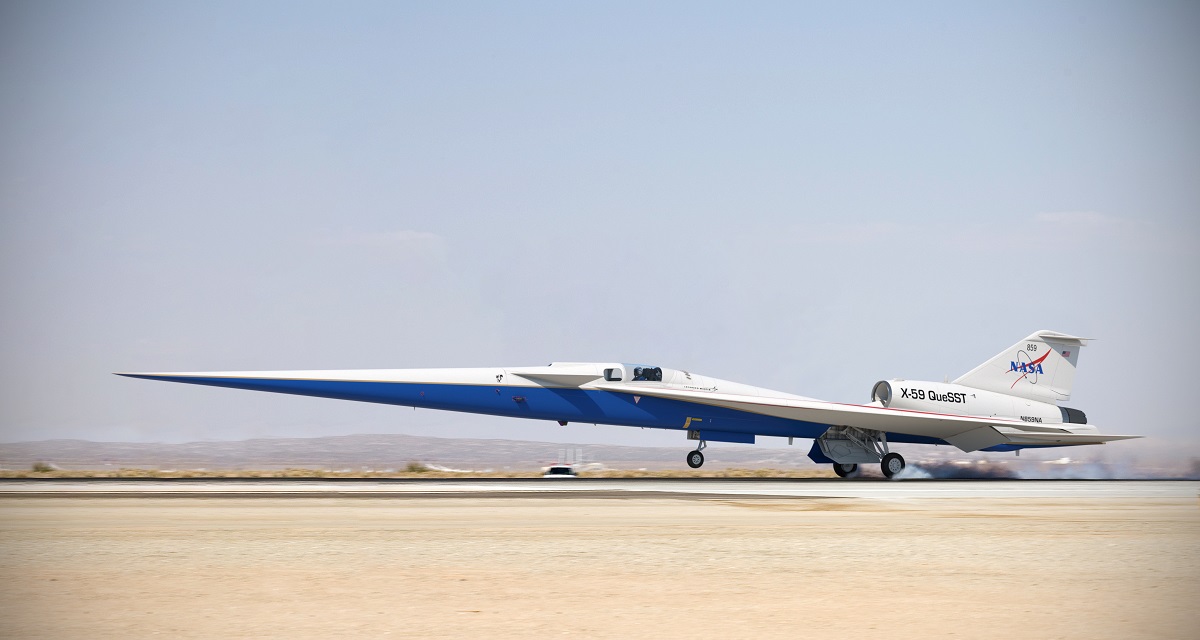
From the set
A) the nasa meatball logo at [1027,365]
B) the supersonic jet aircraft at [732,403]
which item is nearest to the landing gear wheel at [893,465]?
the supersonic jet aircraft at [732,403]

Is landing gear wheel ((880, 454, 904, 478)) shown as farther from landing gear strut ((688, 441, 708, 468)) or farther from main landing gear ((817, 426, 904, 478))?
landing gear strut ((688, 441, 708, 468))

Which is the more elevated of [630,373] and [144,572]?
[630,373]

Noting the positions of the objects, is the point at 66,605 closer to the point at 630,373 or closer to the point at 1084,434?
the point at 630,373

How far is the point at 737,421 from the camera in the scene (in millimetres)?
35750

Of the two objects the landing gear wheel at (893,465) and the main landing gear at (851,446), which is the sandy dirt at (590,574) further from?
the main landing gear at (851,446)

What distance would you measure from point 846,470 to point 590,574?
2641 centimetres

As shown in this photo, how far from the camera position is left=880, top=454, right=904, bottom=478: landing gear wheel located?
35.3m

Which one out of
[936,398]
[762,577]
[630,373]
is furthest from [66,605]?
[936,398]

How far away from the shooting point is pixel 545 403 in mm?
34781

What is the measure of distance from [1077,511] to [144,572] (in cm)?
1729

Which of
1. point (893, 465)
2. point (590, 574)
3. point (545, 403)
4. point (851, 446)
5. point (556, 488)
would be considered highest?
point (545, 403)

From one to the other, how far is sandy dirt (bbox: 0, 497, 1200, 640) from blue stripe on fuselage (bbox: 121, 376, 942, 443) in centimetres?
1331

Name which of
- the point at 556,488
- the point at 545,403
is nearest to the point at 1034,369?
the point at 545,403

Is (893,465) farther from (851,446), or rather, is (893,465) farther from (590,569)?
(590,569)
